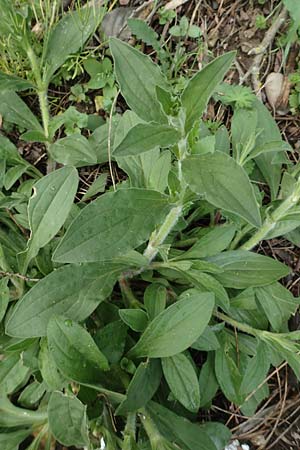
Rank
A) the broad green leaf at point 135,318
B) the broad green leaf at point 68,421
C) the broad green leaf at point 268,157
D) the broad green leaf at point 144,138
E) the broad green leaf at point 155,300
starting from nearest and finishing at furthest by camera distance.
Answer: the broad green leaf at point 144,138, the broad green leaf at point 68,421, the broad green leaf at point 135,318, the broad green leaf at point 155,300, the broad green leaf at point 268,157

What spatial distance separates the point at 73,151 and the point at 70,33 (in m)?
0.58

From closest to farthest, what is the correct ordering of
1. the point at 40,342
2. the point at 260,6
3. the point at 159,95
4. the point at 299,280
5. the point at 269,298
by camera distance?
the point at 159,95, the point at 40,342, the point at 269,298, the point at 299,280, the point at 260,6

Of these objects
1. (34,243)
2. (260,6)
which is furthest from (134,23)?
(34,243)

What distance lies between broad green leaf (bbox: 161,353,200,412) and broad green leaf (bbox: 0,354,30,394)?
52 cm

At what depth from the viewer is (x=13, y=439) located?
75.7 inches

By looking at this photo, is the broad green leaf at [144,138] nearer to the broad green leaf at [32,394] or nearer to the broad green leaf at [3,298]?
the broad green leaf at [3,298]

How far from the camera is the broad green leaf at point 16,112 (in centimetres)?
225

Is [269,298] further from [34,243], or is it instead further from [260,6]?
[260,6]

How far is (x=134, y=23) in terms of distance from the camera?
2.40m

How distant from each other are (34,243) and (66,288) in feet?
0.65

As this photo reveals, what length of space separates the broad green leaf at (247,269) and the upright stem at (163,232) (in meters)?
0.26

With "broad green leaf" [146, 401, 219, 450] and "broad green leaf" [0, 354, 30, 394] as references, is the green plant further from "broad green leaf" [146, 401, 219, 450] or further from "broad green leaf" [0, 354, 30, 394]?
"broad green leaf" [146, 401, 219, 450]

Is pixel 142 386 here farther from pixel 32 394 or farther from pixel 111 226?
pixel 111 226

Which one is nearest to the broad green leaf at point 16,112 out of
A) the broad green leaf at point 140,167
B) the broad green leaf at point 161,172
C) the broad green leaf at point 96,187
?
the broad green leaf at point 96,187
